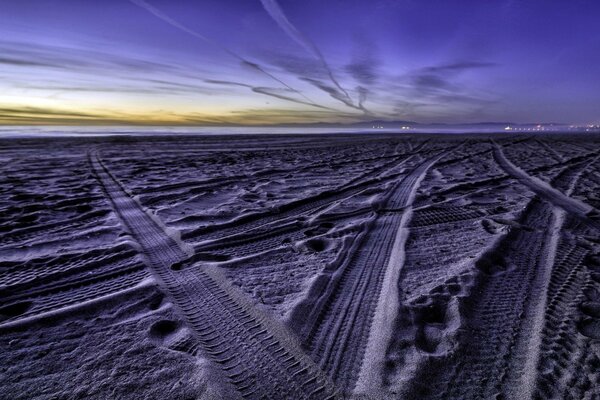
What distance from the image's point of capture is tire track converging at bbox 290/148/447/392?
6.61 feet

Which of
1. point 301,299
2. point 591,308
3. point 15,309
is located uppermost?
point 591,308

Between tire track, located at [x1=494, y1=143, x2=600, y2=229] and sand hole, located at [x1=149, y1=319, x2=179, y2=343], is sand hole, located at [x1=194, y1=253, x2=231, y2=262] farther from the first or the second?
tire track, located at [x1=494, y1=143, x2=600, y2=229]

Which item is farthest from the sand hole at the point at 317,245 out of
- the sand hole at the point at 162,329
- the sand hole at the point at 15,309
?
the sand hole at the point at 15,309

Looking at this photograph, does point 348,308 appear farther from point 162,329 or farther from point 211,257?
point 211,257

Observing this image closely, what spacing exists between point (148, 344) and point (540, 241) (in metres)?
4.16

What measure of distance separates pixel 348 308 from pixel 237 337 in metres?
0.87

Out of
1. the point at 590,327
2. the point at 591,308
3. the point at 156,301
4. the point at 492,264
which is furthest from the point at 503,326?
the point at 156,301

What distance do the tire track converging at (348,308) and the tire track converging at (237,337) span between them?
0.39 ft

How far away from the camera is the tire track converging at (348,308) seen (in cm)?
201

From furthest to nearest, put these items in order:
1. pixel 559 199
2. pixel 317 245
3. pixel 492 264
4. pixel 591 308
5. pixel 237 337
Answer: pixel 559 199 → pixel 317 245 → pixel 492 264 → pixel 591 308 → pixel 237 337

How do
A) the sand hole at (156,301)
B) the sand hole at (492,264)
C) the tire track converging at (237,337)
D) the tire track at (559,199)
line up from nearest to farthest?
1. the tire track converging at (237,337)
2. the sand hole at (156,301)
3. the sand hole at (492,264)
4. the tire track at (559,199)

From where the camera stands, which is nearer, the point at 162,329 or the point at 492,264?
the point at 162,329

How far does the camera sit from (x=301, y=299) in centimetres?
262

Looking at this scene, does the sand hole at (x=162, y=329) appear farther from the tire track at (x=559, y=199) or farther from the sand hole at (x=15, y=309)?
the tire track at (x=559, y=199)
